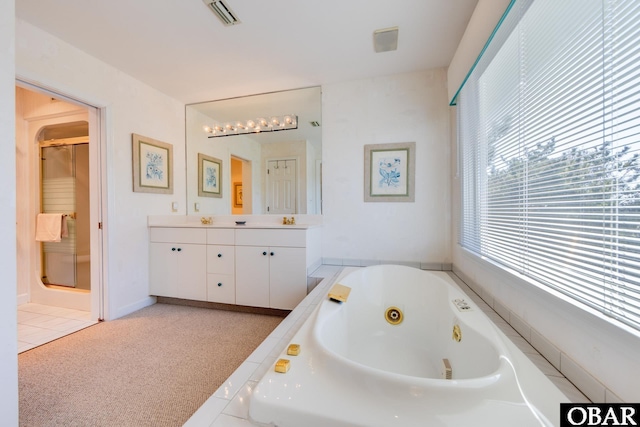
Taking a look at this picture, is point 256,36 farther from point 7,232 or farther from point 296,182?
point 7,232

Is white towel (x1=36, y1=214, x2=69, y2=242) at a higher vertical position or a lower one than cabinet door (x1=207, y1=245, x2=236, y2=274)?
higher

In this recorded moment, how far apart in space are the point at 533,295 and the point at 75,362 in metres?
2.68

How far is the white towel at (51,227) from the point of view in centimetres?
272

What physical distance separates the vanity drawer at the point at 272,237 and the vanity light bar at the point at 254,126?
1210 millimetres

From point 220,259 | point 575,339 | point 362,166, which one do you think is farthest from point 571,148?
point 220,259

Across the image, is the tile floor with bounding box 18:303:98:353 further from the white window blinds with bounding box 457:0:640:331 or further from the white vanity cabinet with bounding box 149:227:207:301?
the white window blinds with bounding box 457:0:640:331

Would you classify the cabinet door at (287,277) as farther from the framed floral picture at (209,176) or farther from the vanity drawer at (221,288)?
the framed floral picture at (209,176)

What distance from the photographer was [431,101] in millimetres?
2453

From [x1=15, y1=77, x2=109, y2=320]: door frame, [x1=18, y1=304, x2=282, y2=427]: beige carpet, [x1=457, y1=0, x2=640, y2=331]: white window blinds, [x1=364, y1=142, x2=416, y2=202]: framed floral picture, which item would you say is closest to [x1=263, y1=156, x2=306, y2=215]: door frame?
[x1=364, y1=142, x2=416, y2=202]: framed floral picture

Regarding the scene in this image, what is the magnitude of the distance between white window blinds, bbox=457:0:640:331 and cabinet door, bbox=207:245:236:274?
7.10 ft

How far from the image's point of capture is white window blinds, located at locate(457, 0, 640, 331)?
0.67 m

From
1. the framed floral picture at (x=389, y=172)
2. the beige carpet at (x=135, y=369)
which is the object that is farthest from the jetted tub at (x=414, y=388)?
the framed floral picture at (x=389, y=172)

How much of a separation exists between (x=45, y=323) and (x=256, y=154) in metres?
2.49

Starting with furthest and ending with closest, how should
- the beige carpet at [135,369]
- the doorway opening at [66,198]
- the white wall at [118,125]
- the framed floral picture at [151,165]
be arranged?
1. the doorway opening at [66,198]
2. the framed floral picture at [151,165]
3. the white wall at [118,125]
4. the beige carpet at [135,369]
